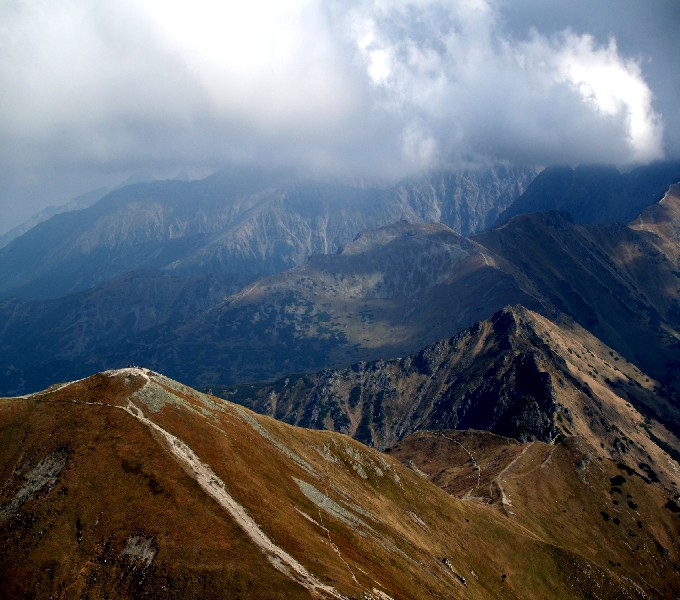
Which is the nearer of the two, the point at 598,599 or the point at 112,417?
the point at 112,417

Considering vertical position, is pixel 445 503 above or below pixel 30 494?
below

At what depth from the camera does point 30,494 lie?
9175cm

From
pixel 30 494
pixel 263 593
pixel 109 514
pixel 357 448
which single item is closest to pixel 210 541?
pixel 263 593

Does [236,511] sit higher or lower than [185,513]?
higher

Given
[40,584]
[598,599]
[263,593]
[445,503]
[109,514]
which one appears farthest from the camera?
[445,503]

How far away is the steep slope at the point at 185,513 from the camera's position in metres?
77.7

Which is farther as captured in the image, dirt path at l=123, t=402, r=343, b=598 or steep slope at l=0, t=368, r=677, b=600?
dirt path at l=123, t=402, r=343, b=598

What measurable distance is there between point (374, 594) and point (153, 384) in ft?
231

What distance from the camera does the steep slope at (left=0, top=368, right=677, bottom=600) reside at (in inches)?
3059

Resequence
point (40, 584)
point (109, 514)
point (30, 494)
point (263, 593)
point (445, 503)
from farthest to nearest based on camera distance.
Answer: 1. point (445, 503)
2. point (30, 494)
3. point (109, 514)
4. point (40, 584)
5. point (263, 593)

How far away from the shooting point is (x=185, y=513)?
84.6 meters

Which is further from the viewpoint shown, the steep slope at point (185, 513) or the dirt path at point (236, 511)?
the dirt path at point (236, 511)

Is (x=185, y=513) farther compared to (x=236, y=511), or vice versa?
(x=236, y=511)

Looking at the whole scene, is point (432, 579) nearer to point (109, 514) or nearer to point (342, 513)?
point (342, 513)
